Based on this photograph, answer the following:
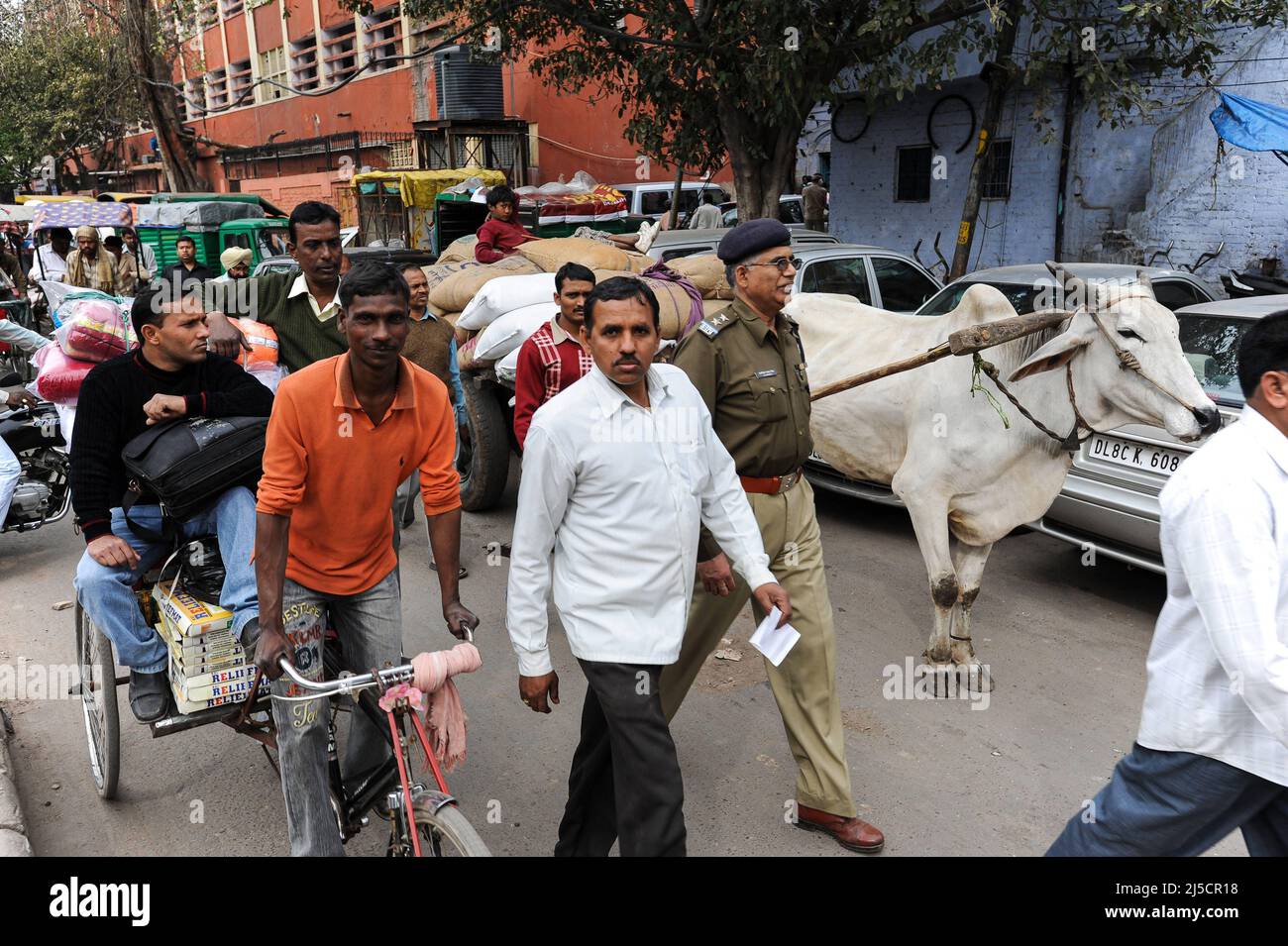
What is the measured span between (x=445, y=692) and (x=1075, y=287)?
3534 mm

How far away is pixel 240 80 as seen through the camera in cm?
3259

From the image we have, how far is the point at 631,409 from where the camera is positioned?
282 centimetres

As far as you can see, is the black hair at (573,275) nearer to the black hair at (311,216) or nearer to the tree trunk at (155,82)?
the black hair at (311,216)

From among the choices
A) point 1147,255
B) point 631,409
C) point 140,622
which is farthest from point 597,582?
point 1147,255

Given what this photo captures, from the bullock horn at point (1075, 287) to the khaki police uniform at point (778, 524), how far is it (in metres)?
1.76

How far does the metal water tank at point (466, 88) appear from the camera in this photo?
22016 millimetres

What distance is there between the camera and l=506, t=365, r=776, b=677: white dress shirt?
2771 mm

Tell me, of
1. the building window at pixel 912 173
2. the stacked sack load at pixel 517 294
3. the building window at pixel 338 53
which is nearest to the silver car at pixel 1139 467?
the stacked sack load at pixel 517 294

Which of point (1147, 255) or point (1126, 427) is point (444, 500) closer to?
point (1126, 427)

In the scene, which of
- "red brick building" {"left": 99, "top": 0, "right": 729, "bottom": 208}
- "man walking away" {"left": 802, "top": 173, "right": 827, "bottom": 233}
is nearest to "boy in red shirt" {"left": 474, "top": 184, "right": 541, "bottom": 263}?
"red brick building" {"left": 99, "top": 0, "right": 729, "bottom": 208}

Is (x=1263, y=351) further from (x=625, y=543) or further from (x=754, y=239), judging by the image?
→ (x=754, y=239)

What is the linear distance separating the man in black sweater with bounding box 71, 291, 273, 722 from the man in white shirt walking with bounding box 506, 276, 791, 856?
1.07 m

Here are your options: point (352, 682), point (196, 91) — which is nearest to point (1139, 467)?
point (352, 682)

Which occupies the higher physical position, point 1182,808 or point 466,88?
point 466,88
